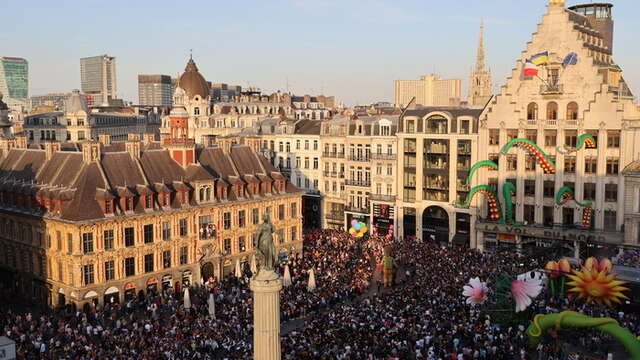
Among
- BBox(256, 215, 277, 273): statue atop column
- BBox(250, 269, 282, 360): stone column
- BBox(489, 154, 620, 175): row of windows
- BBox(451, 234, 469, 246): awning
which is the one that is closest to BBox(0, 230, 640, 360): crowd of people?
BBox(451, 234, 469, 246): awning

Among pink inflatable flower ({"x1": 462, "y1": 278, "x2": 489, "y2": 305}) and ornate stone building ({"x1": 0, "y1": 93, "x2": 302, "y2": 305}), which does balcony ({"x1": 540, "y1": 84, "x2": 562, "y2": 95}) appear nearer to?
ornate stone building ({"x1": 0, "y1": 93, "x2": 302, "y2": 305})

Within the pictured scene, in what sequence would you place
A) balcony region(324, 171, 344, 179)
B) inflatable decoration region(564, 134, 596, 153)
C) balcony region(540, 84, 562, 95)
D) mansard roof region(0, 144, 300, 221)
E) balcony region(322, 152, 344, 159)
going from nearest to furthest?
mansard roof region(0, 144, 300, 221) → inflatable decoration region(564, 134, 596, 153) → balcony region(540, 84, 562, 95) → balcony region(322, 152, 344, 159) → balcony region(324, 171, 344, 179)

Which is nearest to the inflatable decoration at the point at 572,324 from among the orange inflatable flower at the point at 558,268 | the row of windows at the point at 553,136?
the orange inflatable flower at the point at 558,268

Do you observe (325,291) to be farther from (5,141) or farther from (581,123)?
(5,141)

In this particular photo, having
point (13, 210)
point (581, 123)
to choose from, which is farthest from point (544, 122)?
point (13, 210)

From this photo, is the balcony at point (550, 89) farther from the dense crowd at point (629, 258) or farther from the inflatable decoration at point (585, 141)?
the dense crowd at point (629, 258)

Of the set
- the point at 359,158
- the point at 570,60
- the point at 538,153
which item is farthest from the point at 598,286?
the point at 359,158
